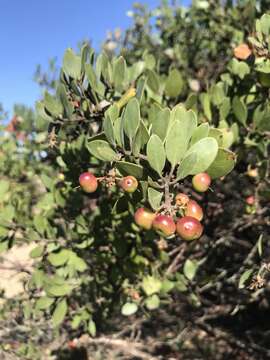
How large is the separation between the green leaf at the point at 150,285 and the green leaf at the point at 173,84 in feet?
3.31

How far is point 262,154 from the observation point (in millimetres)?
2111

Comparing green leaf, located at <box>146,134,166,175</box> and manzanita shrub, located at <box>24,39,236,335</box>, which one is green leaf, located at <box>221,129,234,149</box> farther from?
green leaf, located at <box>146,134,166,175</box>

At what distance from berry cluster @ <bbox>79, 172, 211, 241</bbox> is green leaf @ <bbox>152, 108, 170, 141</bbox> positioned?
0.12m

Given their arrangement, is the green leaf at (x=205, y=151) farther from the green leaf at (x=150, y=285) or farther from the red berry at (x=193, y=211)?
the green leaf at (x=150, y=285)

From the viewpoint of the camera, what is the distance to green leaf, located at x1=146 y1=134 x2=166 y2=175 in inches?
40.2

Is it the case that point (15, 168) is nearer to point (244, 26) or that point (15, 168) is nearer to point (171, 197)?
point (244, 26)

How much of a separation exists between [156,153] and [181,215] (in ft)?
0.69

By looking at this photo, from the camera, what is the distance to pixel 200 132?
3.58 ft

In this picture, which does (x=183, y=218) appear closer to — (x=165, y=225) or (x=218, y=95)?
(x=165, y=225)

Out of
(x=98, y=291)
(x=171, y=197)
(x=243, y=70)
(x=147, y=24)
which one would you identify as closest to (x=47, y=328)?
(x=98, y=291)

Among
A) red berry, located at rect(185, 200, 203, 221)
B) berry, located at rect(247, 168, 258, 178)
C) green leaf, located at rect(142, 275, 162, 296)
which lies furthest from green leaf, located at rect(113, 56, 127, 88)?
green leaf, located at rect(142, 275, 162, 296)

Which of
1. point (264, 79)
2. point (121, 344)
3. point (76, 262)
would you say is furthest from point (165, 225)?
point (121, 344)

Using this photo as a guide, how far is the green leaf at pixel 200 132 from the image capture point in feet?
3.55

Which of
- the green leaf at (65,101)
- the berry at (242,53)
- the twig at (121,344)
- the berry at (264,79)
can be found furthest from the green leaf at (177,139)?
the twig at (121,344)
